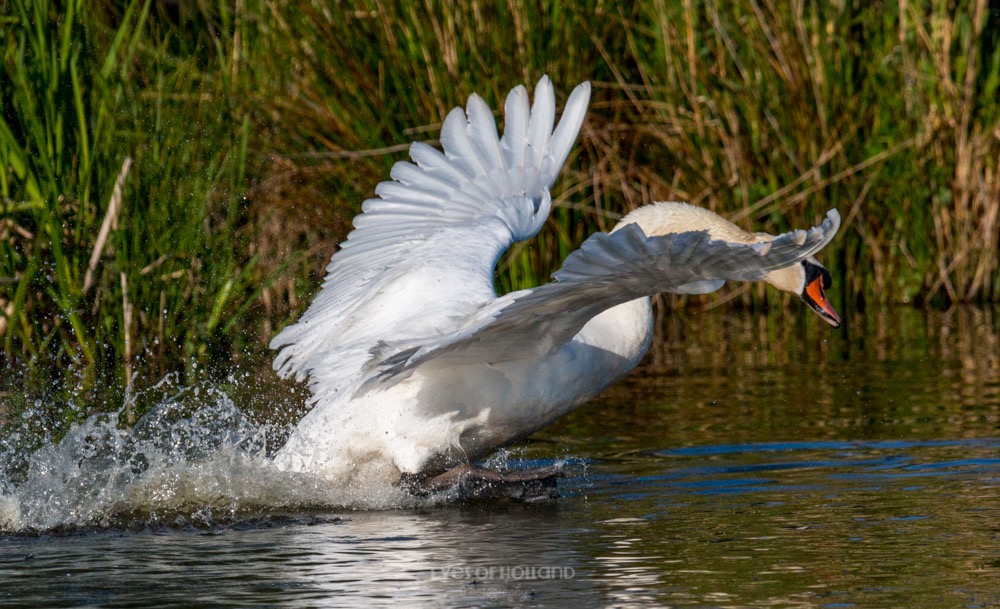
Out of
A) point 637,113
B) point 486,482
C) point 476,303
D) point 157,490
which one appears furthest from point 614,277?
point 637,113

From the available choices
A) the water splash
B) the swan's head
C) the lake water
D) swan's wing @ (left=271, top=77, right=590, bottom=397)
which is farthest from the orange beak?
the water splash

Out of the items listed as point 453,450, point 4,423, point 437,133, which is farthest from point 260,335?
point 453,450

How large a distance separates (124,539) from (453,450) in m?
1.29

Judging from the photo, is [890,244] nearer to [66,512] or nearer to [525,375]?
[525,375]

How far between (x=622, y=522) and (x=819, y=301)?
1.76 metres

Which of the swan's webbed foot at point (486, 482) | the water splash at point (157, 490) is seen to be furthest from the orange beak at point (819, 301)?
the water splash at point (157, 490)

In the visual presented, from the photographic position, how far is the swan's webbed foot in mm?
5742

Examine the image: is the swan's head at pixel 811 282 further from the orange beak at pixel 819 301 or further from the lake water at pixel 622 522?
the lake water at pixel 622 522

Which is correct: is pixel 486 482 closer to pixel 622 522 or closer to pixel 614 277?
pixel 622 522

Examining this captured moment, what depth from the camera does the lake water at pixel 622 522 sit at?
4.13m

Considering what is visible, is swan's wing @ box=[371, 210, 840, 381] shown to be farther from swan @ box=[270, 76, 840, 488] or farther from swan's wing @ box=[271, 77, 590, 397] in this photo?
swan's wing @ box=[271, 77, 590, 397]

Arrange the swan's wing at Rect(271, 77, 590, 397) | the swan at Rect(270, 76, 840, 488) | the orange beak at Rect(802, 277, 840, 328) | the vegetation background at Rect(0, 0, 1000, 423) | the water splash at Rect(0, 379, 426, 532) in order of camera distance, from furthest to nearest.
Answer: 1. the vegetation background at Rect(0, 0, 1000, 423)
2. the orange beak at Rect(802, 277, 840, 328)
3. the swan's wing at Rect(271, 77, 590, 397)
4. the water splash at Rect(0, 379, 426, 532)
5. the swan at Rect(270, 76, 840, 488)

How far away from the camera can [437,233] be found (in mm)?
6680

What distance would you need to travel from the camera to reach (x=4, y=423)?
6.89 meters
